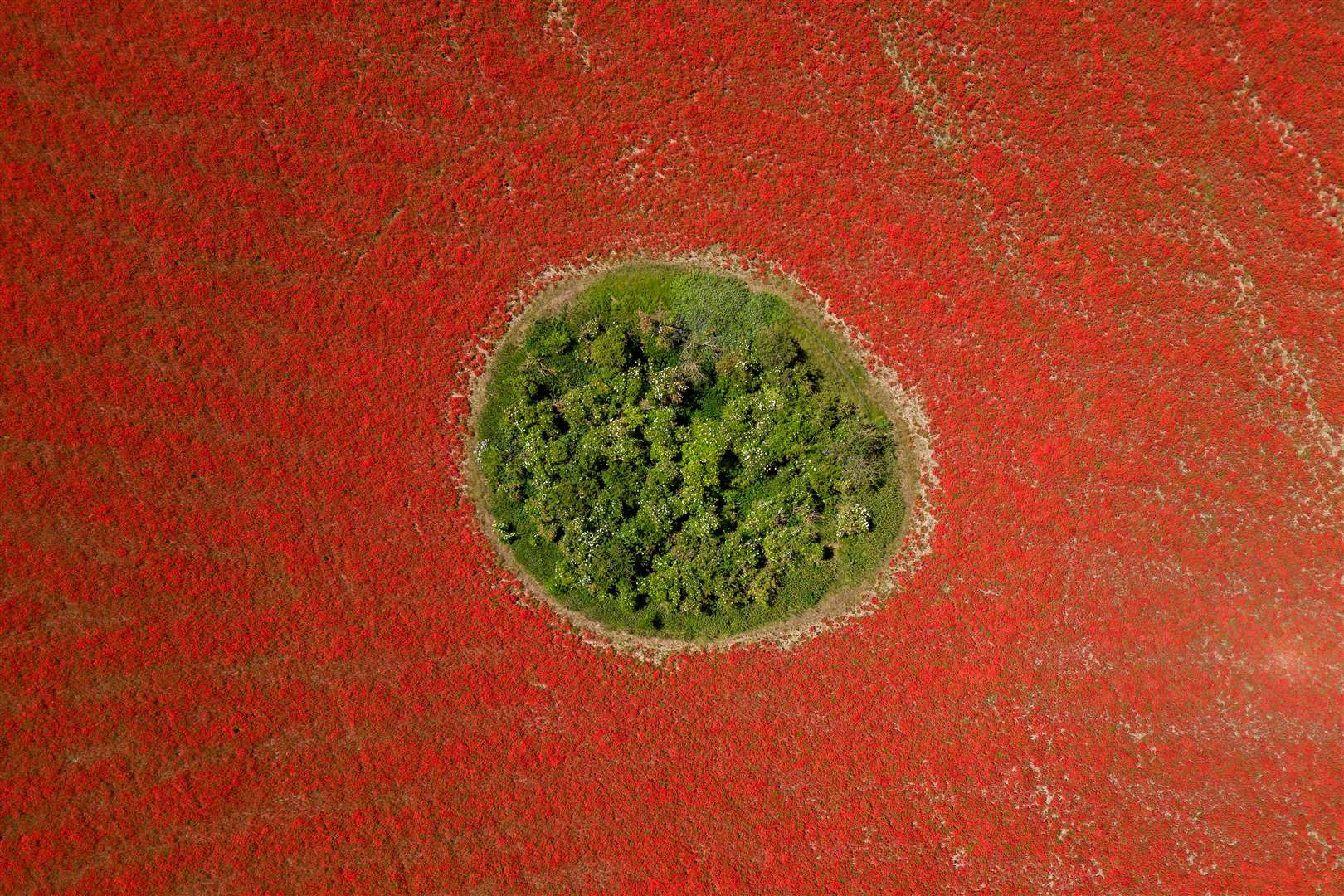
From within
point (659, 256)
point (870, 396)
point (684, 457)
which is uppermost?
point (659, 256)

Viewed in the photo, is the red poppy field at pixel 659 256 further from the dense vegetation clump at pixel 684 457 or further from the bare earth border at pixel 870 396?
the dense vegetation clump at pixel 684 457

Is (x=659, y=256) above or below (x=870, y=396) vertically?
above

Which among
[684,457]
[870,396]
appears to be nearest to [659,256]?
[684,457]

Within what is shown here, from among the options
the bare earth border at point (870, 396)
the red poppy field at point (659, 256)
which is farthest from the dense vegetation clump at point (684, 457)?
the red poppy field at point (659, 256)

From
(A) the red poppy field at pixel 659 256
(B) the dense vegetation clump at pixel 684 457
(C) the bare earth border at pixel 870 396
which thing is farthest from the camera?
(C) the bare earth border at pixel 870 396

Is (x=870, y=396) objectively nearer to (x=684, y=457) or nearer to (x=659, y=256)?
(x=684, y=457)

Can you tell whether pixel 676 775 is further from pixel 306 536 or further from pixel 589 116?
pixel 589 116
